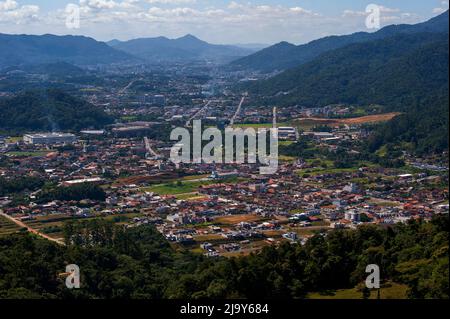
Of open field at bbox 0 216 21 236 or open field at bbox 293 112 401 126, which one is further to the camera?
open field at bbox 293 112 401 126

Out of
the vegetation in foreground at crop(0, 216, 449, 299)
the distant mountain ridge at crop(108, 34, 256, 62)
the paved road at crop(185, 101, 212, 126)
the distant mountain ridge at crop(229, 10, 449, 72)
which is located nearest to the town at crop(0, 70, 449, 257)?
the paved road at crop(185, 101, 212, 126)

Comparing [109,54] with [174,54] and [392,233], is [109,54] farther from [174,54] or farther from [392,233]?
[392,233]

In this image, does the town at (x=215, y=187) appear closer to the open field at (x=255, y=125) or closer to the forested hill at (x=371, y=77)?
the open field at (x=255, y=125)

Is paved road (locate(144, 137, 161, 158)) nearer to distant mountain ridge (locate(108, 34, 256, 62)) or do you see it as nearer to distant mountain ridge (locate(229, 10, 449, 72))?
distant mountain ridge (locate(229, 10, 449, 72))

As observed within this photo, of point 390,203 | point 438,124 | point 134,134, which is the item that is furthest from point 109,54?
point 390,203

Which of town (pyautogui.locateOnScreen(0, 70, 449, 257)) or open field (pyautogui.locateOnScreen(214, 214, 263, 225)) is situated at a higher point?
town (pyautogui.locateOnScreen(0, 70, 449, 257))

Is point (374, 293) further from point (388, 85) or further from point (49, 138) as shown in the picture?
point (388, 85)
